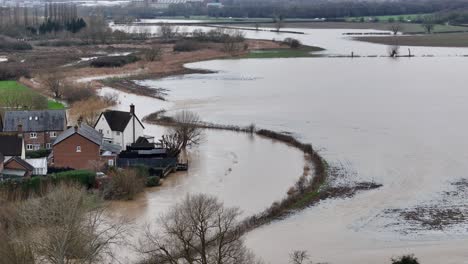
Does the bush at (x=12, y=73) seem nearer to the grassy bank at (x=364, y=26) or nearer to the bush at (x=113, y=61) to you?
the bush at (x=113, y=61)

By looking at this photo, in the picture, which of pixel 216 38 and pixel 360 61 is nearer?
pixel 360 61

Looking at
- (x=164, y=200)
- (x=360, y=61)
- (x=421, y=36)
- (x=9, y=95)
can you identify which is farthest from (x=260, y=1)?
(x=164, y=200)

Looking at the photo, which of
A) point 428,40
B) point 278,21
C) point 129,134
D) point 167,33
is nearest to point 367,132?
point 129,134

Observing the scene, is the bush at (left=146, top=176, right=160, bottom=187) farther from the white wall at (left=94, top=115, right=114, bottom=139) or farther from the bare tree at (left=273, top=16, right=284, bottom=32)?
the bare tree at (left=273, top=16, right=284, bottom=32)

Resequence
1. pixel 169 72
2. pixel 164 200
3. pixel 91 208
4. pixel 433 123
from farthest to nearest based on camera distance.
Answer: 1. pixel 169 72
2. pixel 433 123
3. pixel 164 200
4. pixel 91 208

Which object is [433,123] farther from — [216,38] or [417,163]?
[216,38]

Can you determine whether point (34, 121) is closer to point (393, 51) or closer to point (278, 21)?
point (393, 51)

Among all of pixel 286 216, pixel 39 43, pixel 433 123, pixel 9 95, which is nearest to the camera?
pixel 286 216
